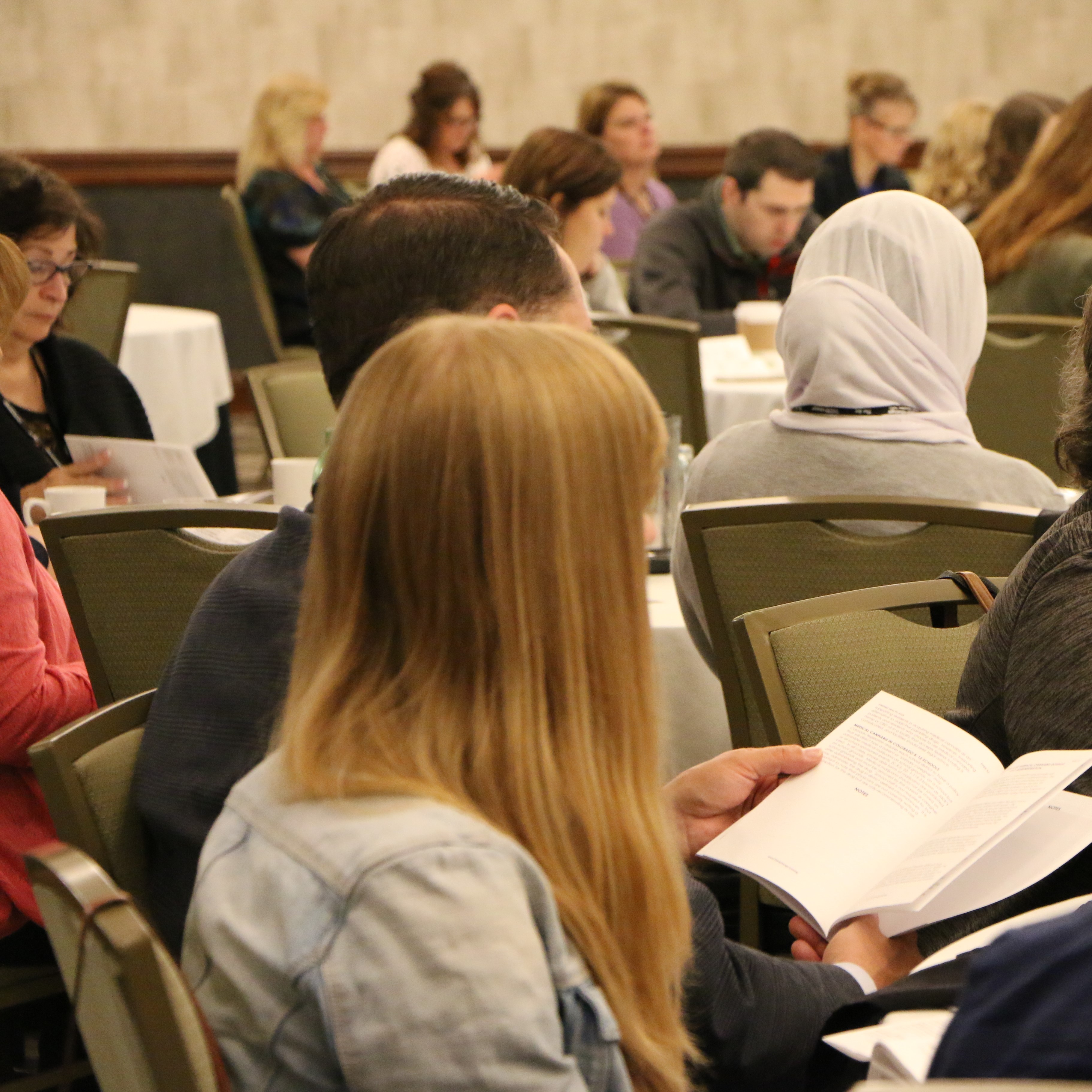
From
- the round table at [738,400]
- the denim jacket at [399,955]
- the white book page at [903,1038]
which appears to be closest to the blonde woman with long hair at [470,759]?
the denim jacket at [399,955]

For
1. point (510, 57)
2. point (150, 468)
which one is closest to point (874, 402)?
point (150, 468)

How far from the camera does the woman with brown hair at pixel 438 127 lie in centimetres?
634

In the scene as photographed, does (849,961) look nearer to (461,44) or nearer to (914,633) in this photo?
(914,633)

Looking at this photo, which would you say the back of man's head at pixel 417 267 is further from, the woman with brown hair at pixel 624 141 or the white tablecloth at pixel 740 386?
the woman with brown hair at pixel 624 141

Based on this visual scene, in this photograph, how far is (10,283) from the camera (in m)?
1.91

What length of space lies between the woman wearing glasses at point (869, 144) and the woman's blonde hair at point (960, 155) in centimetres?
75

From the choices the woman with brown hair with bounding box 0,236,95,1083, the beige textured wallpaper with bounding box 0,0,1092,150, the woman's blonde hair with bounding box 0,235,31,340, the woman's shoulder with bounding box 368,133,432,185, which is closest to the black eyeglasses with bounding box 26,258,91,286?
the woman's blonde hair with bounding box 0,235,31,340

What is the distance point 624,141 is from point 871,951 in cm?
485

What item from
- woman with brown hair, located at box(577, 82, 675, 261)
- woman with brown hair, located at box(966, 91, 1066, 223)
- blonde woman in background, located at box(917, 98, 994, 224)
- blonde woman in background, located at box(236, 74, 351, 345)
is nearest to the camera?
woman with brown hair, located at box(966, 91, 1066, 223)

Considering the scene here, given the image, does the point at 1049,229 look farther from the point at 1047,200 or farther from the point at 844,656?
the point at 844,656

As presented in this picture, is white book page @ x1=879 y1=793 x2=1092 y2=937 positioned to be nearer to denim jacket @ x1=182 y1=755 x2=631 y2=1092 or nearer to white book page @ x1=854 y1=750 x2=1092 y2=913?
white book page @ x1=854 y1=750 x2=1092 y2=913

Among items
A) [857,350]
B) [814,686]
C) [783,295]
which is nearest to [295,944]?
[814,686]

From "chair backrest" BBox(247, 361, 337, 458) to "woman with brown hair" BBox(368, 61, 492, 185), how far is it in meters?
3.44

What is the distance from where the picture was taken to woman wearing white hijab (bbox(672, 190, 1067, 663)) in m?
2.11
